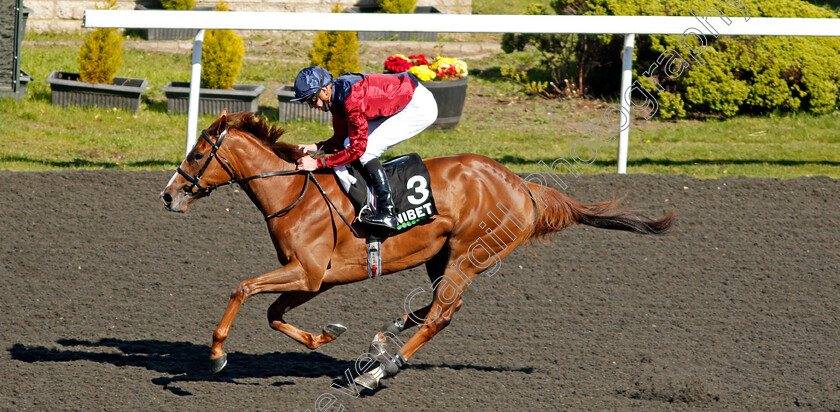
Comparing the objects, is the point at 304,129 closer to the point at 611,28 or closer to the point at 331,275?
the point at 611,28

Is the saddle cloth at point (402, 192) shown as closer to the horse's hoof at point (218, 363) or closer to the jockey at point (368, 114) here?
the jockey at point (368, 114)

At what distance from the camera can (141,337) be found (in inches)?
212

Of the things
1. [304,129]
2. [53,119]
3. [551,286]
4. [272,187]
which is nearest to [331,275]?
[272,187]

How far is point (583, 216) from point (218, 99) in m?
5.34

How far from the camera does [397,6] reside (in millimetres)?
12516

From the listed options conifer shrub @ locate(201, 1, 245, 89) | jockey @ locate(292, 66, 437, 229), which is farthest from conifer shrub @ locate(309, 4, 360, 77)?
jockey @ locate(292, 66, 437, 229)

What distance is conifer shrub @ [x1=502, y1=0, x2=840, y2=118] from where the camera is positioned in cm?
990

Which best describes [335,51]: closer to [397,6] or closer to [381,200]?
[397,6]

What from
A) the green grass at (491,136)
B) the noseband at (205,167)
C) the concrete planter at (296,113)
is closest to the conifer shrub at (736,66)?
the green grass at (491,136)

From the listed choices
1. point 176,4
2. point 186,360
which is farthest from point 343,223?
point 176,4

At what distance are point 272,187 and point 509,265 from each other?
7.90 ft

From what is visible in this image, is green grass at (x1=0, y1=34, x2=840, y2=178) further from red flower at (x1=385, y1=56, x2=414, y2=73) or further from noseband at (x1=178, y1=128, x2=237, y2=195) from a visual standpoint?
noseband at (x1=178, y1=128, x2=237, y2=195)

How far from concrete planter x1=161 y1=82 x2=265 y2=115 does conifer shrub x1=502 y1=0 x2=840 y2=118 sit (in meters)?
4.05

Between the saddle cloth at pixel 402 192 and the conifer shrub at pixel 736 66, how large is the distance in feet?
18.2
